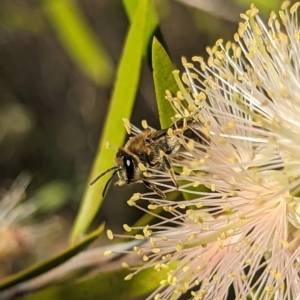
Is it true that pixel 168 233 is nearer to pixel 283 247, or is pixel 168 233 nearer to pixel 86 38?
pixel 283 247

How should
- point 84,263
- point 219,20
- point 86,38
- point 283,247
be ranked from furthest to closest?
point 219,20, point 86,38, point 84,263, point 283,247

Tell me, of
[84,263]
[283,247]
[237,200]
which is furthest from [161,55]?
[84,263]

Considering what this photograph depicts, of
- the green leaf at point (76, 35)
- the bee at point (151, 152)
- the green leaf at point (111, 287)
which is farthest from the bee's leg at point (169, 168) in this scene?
the green leaf at point (76, 35)

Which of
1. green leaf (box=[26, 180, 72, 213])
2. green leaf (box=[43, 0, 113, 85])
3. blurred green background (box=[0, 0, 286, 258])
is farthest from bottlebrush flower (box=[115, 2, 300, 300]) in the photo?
blurred green background (box=[0, 0, 286, 258])

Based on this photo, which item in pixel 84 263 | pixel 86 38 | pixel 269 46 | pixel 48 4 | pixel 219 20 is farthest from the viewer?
pixel 219 20

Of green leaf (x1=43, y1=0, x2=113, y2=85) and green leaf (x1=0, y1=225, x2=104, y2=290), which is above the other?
green leaf (x1=43, y1=0, x2=113, y2=85)

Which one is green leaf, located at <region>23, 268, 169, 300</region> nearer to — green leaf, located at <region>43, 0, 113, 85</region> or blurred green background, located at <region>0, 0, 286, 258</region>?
green leaf, located at <region>43, 0, 113, 85</region>

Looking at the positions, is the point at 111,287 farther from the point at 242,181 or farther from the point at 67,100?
the point at 67,100
